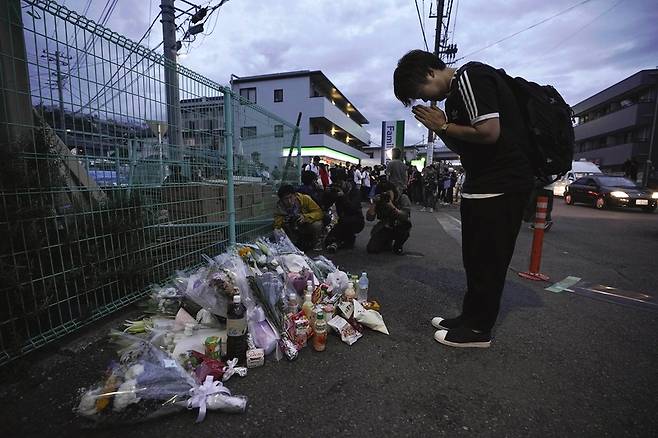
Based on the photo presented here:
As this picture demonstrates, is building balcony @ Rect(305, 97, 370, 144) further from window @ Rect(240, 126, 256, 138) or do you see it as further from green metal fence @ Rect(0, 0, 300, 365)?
green metal fence @ Rect(0, 0, 300, 365)

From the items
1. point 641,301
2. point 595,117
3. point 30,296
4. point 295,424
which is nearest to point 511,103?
point 295,424

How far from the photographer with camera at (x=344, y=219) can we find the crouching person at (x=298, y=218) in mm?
351

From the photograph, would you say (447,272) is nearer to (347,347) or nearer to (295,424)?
(347,347)

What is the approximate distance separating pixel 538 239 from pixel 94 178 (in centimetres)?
452

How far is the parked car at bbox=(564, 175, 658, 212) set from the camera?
433 inches

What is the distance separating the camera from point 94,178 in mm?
2398

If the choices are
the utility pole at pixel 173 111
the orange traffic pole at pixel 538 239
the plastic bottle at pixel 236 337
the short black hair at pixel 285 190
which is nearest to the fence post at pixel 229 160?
the utility pole at pixel 173 111

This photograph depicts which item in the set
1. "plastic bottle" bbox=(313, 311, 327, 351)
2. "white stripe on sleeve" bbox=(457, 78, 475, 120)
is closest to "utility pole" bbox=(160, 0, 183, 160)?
"plastic bottle" bbox=(313, 311, 327, 351)

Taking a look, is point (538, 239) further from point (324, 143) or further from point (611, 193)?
point (324, 143)

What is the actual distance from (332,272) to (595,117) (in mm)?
46321

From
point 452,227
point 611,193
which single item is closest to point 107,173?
point 452,227

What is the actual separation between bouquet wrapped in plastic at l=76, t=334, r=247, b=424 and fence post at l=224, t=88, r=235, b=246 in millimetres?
2153

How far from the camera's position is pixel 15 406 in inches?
64.5

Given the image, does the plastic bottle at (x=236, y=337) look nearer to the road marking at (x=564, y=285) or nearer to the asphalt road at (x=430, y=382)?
the asphalt road at (x=430, y=382)
